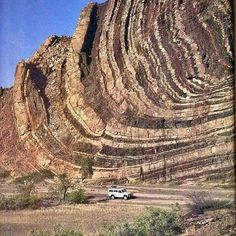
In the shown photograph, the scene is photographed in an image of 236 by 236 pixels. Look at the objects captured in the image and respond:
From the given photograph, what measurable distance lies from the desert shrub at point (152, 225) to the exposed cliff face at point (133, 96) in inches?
Result: 9.6

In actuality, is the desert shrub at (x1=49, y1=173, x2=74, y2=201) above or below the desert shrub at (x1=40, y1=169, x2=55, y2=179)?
below

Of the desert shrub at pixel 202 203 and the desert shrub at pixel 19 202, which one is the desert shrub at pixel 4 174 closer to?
the desert shrub at pixel 19 202

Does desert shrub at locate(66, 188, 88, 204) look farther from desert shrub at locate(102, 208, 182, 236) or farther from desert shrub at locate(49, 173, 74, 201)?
desert shrub at locate(102, 208, 182, 236)

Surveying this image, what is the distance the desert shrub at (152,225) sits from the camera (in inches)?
163

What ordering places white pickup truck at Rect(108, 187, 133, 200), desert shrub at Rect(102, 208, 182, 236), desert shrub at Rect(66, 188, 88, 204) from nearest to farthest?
desert shrub at Rect(102, 208, 182, 236) < white pickup truck at Rect(108, 187, 133, 200) < desert shrub at Rect(66, 188, 88, 204)

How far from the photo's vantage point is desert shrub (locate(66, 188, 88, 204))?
14.3ft

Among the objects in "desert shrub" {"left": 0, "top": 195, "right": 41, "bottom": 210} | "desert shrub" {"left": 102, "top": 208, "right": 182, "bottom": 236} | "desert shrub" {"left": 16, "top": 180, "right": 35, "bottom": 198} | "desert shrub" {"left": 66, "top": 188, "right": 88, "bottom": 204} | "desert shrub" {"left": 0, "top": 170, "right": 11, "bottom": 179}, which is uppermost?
"desert shrub" {"left": 0, "top": 170, "right": 11, "bottom": 179}

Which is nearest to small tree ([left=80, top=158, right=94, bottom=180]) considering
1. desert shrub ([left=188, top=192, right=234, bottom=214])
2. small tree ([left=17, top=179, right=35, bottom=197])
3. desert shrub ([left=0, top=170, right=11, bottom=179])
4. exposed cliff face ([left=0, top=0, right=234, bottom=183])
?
exposed cliff face ([left=0, top=0, right=234, bottom=183])

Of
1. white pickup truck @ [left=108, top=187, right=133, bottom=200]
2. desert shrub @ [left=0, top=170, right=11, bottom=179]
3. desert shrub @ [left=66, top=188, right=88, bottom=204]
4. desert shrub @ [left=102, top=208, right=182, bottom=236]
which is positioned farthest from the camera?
desert shrub @ [left=0, top=170, right=11, bottom=179]

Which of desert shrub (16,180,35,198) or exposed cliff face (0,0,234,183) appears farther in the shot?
→ desert shrub (16,180,35,198)

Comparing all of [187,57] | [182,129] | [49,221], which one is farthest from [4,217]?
[187,57]

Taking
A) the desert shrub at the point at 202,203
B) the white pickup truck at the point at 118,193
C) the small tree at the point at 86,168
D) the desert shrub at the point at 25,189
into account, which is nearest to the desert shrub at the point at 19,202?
the desert shrub at the point at 25,189

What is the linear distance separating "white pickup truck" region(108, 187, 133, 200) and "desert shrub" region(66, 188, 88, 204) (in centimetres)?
17

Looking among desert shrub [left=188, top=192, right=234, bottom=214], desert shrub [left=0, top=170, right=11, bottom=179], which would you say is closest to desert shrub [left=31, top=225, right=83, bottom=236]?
desert shrub [left=0, top=170, right=11, bottom=179]
